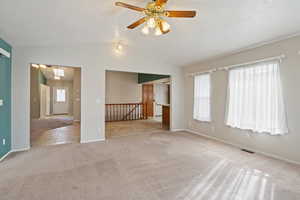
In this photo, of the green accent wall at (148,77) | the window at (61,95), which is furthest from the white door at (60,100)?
the green accent wall at (148,77)

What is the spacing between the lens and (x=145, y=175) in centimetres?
235

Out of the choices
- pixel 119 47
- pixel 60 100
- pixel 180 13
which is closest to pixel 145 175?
pixel 180 13

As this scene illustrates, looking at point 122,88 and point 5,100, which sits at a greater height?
point 122,88

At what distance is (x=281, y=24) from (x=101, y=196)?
3.86 metres

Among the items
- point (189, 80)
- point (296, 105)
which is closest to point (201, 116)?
point (189, 80)

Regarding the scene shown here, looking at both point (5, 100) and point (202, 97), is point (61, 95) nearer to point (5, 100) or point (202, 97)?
point (5, 100)

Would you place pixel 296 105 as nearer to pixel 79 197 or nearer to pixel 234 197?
pixel 234 197

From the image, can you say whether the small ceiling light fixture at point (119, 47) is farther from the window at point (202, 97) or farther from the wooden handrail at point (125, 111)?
the wooden handrail at point (125, 111)

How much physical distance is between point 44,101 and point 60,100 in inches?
63.8

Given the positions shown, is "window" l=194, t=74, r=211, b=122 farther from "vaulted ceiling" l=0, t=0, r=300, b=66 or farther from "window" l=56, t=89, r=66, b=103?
"window" l=56, t=89, r=66, b=103

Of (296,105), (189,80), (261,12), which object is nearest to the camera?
(261,12)

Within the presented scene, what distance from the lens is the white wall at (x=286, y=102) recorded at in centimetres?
277

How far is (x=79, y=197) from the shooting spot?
1.82 metres

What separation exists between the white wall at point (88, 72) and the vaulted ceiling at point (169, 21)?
0.30 meters
